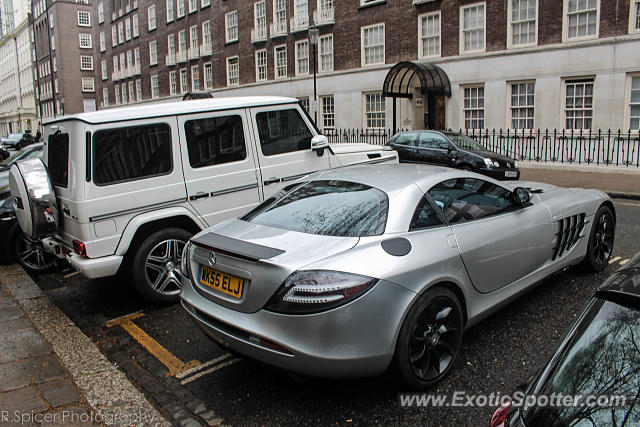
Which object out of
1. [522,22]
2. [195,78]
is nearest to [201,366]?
[522,22]

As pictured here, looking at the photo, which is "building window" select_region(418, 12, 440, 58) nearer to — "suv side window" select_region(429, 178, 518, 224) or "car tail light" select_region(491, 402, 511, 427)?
"suv side window" select_region(429, 178, 518, 224)

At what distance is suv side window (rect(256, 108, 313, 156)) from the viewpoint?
20.4 feet

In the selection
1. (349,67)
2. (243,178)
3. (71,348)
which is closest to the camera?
(71,348)

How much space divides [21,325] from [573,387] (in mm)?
5156

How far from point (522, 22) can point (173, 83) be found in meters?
33.3

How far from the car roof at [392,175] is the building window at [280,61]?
29.5 metres

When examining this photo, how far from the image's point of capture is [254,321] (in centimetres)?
319

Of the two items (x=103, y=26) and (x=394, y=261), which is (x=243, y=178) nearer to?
(x=394, y=261)

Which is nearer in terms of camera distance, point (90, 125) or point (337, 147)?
point (90, 125)

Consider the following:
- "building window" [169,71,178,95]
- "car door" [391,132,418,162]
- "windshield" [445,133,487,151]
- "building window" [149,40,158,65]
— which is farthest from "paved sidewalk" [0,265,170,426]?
"building window" [149,40,158,65]

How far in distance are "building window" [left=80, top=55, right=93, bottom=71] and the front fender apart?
76.8 meters

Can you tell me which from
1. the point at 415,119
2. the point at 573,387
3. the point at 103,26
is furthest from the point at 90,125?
the point at 103,26

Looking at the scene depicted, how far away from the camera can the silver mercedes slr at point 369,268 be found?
3.01m

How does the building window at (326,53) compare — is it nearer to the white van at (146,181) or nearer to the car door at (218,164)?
the white van at (146,181)
